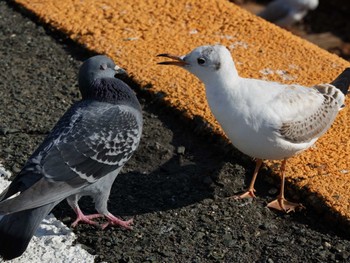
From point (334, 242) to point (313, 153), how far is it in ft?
2.88

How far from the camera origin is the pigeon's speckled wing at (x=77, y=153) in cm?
439

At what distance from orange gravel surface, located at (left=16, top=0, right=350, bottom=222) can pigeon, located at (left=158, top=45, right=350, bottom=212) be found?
0.31 metres

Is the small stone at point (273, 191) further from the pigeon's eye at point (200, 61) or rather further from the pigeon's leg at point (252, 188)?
the pigeon's eye at point (200, 61)

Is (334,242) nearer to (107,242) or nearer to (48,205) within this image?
(107,242)

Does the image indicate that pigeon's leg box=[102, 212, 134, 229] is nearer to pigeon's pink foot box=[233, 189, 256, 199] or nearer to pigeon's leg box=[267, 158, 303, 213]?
pigeon's pink foot box=[233, 189, 256, 199]

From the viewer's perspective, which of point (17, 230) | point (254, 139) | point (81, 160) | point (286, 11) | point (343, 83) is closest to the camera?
point (17, 230)

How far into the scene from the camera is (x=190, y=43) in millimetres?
6582

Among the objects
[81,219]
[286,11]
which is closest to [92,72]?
[81,219]

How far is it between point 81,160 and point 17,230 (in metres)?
0.52

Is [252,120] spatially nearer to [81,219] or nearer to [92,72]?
[92,72]

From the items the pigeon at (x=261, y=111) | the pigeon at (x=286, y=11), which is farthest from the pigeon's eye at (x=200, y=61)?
the pigeon at (x=286, y=11)

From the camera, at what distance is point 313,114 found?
5164mm

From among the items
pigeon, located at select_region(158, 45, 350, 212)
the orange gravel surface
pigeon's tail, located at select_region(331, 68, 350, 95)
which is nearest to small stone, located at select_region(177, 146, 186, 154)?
the orange gravel surface

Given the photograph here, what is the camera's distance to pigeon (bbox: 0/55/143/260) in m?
4.34
